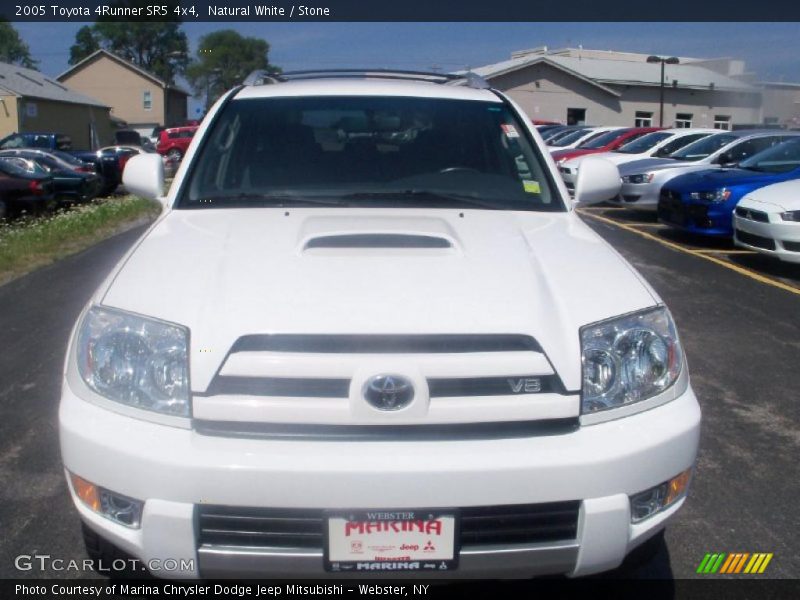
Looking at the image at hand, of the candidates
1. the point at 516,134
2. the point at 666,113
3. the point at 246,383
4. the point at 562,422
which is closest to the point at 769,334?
the point at 516,134

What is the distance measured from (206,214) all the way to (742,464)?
272 centimetres

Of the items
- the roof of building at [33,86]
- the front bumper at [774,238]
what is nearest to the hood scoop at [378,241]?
the front bumper at [774,238]

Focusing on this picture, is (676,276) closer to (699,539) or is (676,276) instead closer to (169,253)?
(699,539)

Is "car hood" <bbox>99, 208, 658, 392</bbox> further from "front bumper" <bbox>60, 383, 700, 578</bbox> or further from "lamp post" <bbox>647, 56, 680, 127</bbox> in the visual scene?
"lamp post" <bbox>647, 56, 680, 127</bbox>

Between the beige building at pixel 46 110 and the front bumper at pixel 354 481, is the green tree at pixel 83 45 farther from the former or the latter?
the front bumper at pixel 354 481

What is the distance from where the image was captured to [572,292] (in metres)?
2.53

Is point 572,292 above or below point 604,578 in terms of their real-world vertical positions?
above

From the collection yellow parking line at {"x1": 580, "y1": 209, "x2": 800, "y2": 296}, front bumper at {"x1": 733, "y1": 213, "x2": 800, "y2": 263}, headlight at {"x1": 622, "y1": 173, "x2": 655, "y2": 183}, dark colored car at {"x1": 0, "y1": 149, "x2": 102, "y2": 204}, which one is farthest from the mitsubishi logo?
dark colored car at {"x1": 0, "y1": 149, "x2": 102, "y2": 204}

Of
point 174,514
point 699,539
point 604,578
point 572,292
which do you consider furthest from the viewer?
point 699,539

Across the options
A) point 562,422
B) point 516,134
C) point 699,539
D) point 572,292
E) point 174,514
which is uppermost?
point 516,134

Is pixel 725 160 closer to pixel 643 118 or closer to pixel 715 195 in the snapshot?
pixel 715 195

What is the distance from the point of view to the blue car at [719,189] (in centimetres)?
1030

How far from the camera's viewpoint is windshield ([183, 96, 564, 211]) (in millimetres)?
3449

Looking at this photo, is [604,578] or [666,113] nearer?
[604,578]
